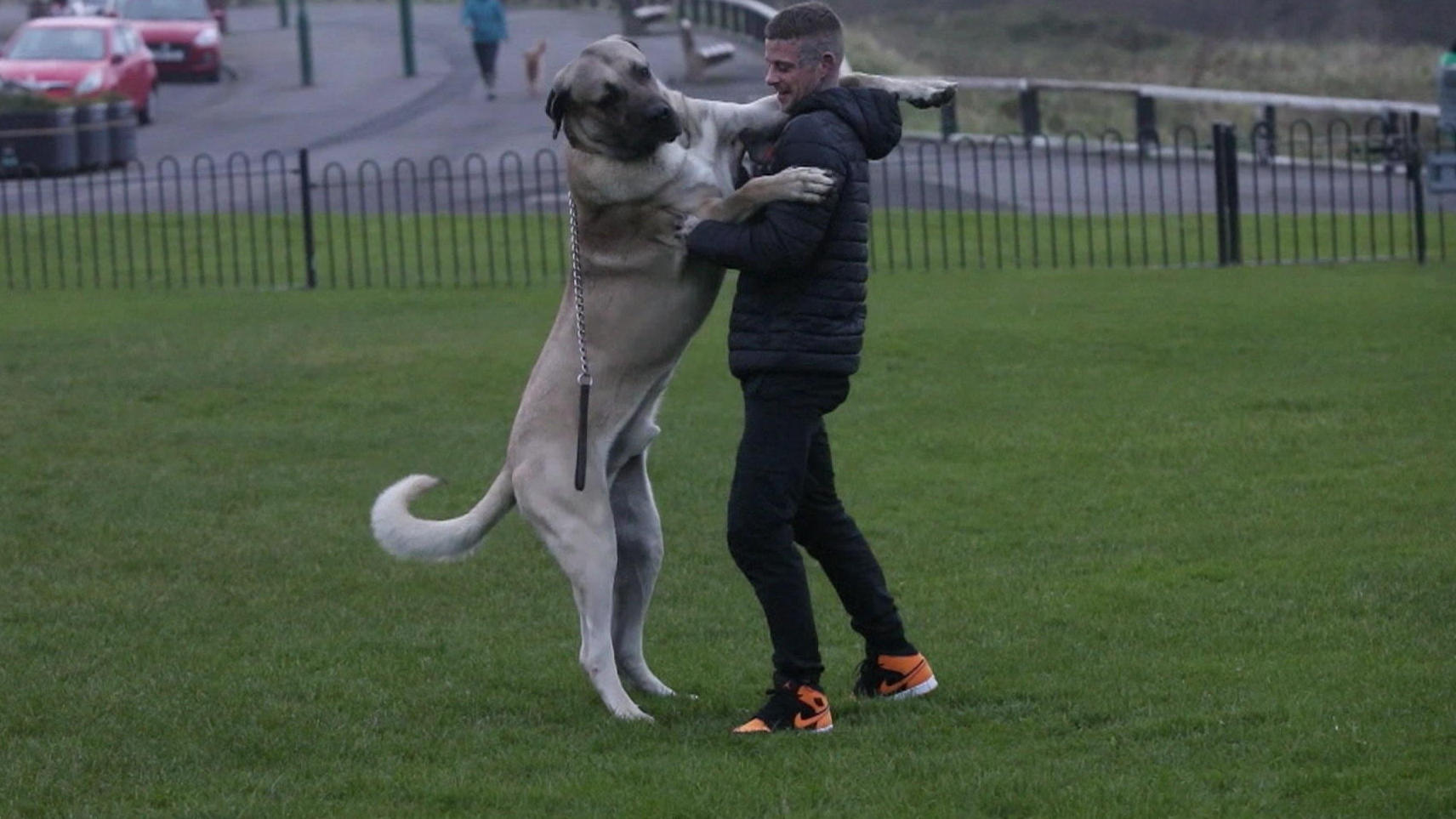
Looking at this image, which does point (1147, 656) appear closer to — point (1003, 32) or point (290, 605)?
point (290, 605)

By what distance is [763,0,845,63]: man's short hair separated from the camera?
5570 millimetres

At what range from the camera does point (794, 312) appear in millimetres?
5738

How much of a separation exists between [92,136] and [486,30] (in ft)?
26.5

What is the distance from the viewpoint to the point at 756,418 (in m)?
5.77

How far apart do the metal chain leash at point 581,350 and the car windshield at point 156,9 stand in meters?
31.9

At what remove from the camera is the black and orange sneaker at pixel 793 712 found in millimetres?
5816

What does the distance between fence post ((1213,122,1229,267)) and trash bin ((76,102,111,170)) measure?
47.0ft

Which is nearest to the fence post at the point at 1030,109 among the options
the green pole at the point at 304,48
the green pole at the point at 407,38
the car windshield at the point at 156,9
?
the green pole at the point at 407,38

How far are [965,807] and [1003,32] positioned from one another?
4990 cm

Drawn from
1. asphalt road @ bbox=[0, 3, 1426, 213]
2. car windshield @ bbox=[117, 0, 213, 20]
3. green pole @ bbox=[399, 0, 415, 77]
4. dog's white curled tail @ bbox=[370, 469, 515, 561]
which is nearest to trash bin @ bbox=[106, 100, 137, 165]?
asphalt road @ bbox=[0, 3, 1426, 213]

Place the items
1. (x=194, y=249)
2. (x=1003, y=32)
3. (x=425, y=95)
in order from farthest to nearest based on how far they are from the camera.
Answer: (x=1003, y=32) → (x=425, y=95) → (x=194, y=249)

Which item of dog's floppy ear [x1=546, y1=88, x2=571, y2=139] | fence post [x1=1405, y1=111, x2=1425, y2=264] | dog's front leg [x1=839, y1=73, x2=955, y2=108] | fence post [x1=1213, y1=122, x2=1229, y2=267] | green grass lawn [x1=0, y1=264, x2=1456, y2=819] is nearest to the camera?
green grass lawn [x1=0, y1=264, x2=1456, y2=819]

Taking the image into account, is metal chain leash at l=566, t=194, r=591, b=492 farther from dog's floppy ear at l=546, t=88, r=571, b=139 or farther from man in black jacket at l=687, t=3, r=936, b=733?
man in black jacket at l=687, t=3, r=936, b=733

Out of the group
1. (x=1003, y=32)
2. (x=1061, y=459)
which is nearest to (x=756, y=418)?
(x=1061, y=459)
